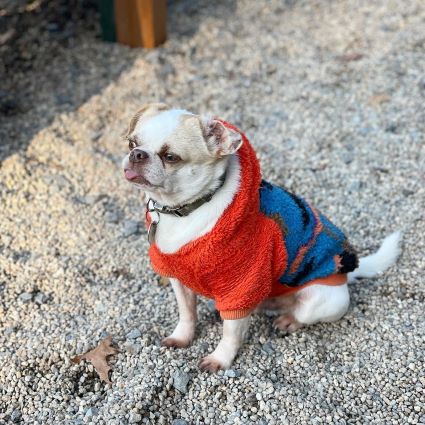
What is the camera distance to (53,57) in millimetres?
5145

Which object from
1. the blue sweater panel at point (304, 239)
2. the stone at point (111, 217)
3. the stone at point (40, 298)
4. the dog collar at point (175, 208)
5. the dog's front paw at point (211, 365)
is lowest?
the stone at point (111, 217)

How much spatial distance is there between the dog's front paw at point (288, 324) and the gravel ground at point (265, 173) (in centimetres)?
5

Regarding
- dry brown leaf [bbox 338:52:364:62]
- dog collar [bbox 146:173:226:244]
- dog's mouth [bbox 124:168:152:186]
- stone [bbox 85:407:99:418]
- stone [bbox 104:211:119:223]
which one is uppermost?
dog's mouth [bbox 124:168:152:186]

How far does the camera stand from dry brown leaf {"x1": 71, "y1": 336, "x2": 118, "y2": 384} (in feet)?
9.29

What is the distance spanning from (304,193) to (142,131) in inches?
67.5

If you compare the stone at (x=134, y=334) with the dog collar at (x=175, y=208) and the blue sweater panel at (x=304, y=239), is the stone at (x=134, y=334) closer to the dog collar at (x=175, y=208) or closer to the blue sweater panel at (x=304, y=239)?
the dog collar at (x=175, y=208)

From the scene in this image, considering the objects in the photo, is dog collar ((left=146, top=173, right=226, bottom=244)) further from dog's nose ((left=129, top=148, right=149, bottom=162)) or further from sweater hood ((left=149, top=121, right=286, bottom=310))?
dog's nose ((left=129, top=148, right=149, bottom=162))

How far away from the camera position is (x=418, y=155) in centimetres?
413

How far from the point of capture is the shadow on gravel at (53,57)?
15.0ft

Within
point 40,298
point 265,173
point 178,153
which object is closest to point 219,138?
point 178,153

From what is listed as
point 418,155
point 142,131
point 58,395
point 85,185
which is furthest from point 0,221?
point 418,155

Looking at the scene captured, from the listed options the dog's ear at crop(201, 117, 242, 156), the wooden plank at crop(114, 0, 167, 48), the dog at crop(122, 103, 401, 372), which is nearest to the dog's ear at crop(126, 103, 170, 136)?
the dog at crop(122, 103, 401, 372)

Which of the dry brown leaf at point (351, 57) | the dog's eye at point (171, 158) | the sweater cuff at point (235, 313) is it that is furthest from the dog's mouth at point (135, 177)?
the dry brown leaf at point (351, 57)

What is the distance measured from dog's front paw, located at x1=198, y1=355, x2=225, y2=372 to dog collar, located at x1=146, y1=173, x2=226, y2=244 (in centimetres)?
62
